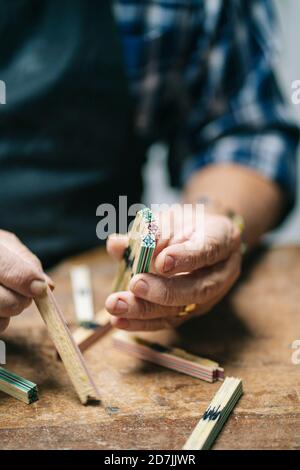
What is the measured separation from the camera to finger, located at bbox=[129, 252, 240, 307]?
823 millimetres

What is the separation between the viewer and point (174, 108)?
58.1 inches

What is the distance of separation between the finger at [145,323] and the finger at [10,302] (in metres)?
0.16

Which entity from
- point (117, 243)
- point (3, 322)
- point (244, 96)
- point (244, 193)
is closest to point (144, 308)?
point (117, 243)

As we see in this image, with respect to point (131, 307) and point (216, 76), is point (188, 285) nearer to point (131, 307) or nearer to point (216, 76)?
point (131, 307)

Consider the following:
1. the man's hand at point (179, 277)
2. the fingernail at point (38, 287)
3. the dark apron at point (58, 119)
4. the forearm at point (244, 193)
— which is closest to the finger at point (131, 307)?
the man's hand at point (179, 277)

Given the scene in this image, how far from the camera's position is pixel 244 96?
137 centimetres

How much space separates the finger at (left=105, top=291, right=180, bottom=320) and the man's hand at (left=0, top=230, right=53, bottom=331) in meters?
0.11

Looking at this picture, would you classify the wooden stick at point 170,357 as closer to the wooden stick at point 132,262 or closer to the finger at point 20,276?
the wooden stick at point 132,262

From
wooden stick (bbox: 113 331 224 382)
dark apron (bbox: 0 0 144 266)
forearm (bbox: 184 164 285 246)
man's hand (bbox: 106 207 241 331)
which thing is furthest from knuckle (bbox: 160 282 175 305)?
dark apron (bbox: 0 0 144 266)

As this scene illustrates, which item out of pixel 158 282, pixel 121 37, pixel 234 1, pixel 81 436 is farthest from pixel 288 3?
pixel 81 436

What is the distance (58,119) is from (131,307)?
2.05ft

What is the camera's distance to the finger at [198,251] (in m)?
0.82

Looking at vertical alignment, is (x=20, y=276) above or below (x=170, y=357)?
above

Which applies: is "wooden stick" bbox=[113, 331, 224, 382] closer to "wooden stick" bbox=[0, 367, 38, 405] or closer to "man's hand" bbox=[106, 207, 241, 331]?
"man's hand" bbox=[106, 207, 241, 331]
